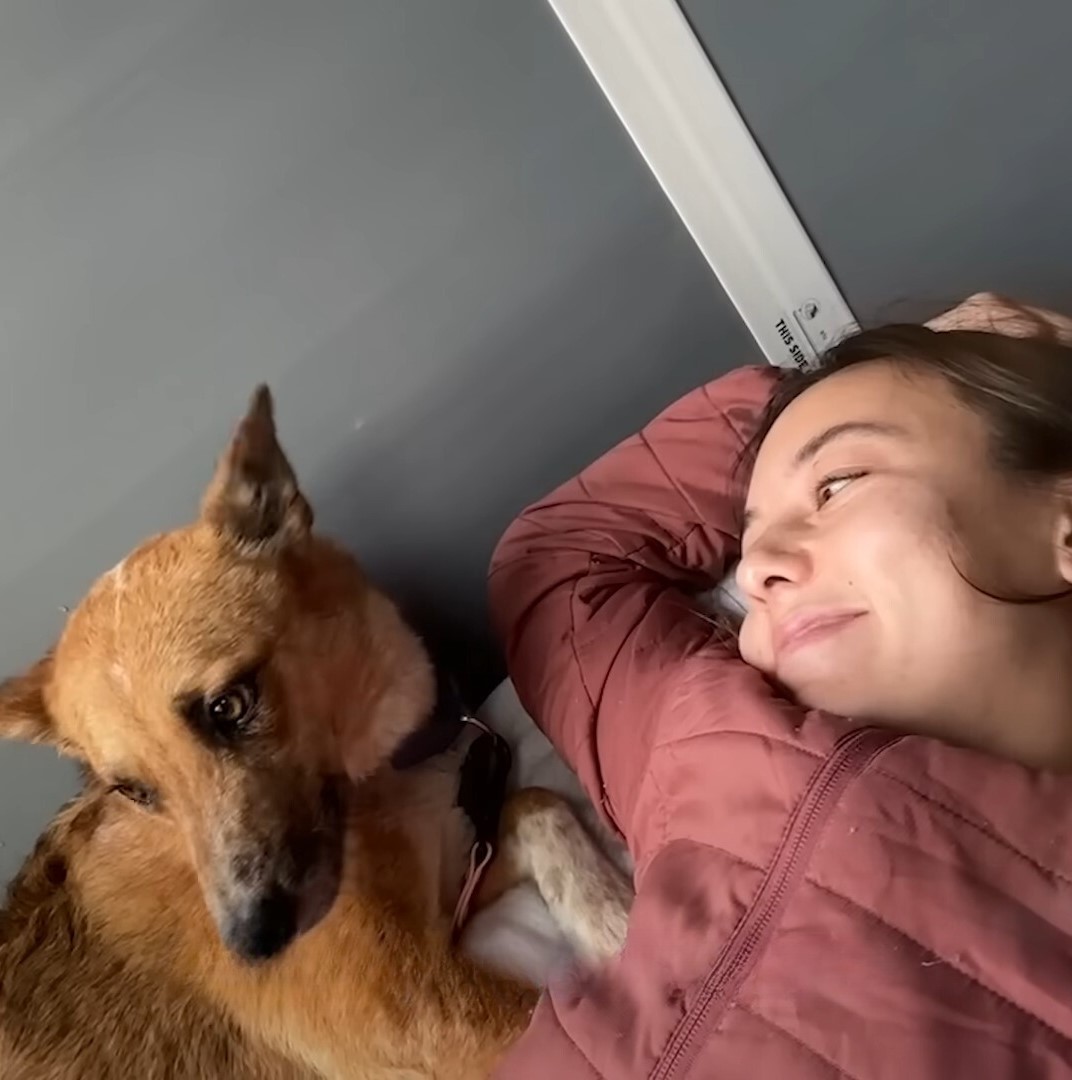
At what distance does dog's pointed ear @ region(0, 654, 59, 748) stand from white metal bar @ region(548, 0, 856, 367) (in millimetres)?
1049

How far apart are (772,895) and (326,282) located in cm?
100

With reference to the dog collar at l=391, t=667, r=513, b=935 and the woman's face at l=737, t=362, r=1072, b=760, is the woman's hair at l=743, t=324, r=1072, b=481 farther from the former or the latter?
the dog collar at l=391, t=667, r=513, b=935

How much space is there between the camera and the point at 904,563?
1056mm

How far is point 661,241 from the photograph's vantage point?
1.76m

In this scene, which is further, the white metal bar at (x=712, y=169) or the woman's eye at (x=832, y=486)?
the white metal bar at (x=712, y=169)

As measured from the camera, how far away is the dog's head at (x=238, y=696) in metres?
1.38

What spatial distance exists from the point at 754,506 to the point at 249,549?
63 centimetres

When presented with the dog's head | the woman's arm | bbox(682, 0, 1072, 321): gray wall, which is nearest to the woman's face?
the woman's arm

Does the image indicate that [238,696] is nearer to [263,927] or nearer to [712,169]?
[263,927]

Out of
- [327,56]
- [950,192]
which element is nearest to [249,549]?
[327,56]

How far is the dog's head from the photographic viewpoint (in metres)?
1.38

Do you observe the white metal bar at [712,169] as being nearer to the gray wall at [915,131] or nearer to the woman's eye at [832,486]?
the gray wall at [915,131]

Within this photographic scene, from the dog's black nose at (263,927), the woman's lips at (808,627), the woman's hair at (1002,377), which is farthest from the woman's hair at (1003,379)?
the dog's black nose at (263,927)

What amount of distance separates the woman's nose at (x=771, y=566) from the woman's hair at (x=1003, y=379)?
0.14 meters
